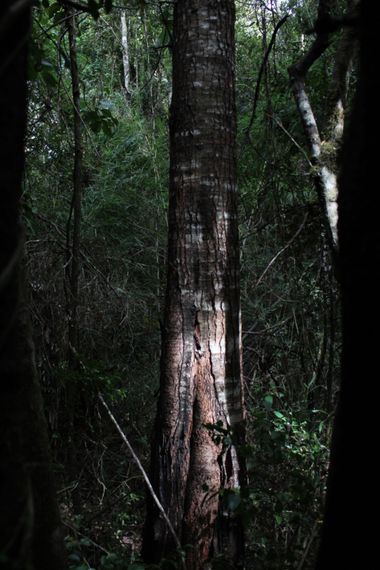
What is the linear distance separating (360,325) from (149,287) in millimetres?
4388

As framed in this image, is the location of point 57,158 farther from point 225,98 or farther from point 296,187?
point 225,98

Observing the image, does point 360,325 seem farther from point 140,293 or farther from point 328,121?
point 140,293

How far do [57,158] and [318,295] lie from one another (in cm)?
266

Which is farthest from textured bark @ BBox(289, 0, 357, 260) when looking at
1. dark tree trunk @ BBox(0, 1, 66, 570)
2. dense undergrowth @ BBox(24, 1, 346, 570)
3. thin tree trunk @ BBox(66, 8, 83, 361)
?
dark tree trunk @ BBox(0, 1, 66, 570)

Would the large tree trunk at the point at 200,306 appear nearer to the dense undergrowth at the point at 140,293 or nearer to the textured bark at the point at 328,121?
the dense undergrowth at the point at 140,293

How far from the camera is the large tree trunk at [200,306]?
9.02ft

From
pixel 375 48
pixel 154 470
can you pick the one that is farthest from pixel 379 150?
pixel 154 470

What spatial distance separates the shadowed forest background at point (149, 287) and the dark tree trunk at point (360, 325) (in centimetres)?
55

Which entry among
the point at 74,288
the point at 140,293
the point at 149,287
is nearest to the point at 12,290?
the point at 74,288

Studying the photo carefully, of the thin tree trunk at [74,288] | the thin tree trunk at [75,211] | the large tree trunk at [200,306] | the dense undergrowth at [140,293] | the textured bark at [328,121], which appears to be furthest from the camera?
the thin tree trunk at [75,211]

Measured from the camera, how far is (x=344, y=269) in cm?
131

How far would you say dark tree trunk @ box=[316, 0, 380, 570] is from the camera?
48.0 inches

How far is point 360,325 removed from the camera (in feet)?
4.17

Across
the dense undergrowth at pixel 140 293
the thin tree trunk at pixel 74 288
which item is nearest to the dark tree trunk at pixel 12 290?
the dense undergrowth at pixel 140 293
